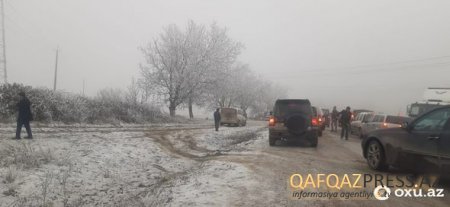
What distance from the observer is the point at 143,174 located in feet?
42.6

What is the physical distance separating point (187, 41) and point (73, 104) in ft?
73.2

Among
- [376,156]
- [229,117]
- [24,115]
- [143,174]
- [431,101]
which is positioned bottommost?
[143,174]

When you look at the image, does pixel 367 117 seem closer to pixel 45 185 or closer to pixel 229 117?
pixel 229 117

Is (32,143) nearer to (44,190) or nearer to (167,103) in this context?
(44,190)

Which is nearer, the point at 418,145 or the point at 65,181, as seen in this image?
the point at 418,145

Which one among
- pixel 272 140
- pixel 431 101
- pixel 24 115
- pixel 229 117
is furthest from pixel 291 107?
pixel 229 117

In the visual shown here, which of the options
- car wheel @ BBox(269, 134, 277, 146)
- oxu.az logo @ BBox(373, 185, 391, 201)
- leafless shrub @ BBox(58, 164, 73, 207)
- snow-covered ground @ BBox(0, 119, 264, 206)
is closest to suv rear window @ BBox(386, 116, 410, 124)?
car wheel @ BBox(269, 134, 277, 146)

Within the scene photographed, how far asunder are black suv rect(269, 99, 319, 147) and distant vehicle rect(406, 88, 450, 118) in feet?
35.7

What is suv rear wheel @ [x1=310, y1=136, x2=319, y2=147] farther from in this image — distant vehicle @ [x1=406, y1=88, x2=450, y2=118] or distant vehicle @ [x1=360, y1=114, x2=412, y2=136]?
distant vehicle @ [x1=406, y1=88, x2=450, y2=118]

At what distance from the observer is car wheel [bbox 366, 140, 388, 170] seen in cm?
988

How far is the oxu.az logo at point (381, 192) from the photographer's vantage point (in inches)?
288

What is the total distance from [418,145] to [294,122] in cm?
809

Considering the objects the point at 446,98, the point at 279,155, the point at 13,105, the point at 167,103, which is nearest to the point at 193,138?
the point at 279,155

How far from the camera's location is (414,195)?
7535mm
